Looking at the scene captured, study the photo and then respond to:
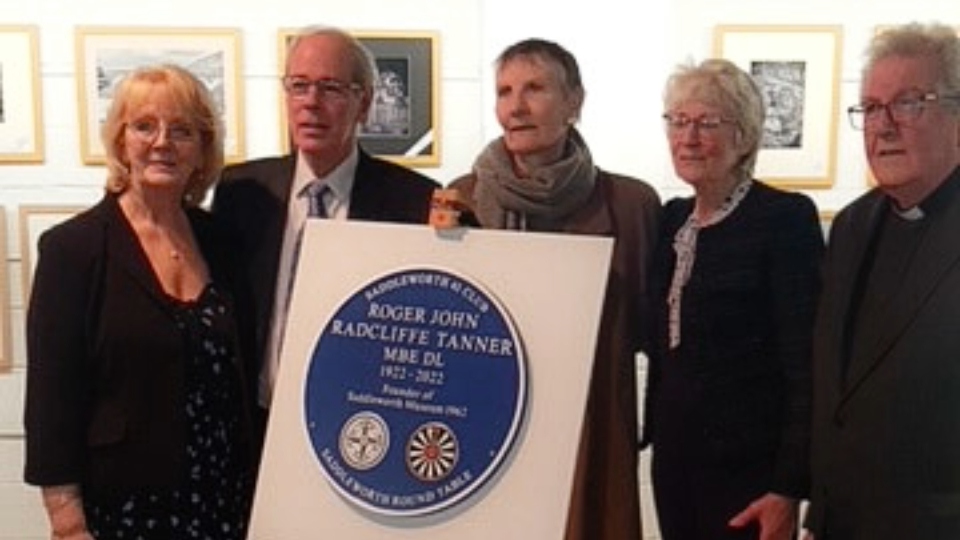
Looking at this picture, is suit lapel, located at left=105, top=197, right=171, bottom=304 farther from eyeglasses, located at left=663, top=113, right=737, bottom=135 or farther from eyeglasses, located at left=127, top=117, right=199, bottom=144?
eyeglasses, located at left=663, top=113, right=737, bottom=135

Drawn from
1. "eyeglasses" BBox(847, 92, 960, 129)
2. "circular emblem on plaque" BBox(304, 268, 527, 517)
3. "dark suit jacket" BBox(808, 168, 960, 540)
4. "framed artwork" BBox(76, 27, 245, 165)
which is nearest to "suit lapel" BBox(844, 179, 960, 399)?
"dark suit jacket" BBox(808, 168, 960, 540)

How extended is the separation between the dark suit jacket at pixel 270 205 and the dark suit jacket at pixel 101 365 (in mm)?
228

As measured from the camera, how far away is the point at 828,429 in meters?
1.83

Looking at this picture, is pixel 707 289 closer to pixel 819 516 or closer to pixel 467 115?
pixel 819 516

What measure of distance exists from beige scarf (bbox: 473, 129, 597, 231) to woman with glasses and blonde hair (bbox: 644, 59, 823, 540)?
0.20 metres

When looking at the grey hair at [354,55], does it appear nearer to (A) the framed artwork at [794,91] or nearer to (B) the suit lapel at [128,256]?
(B) the suit lapel at [128,256]

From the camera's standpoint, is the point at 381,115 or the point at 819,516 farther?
the point at 381,115

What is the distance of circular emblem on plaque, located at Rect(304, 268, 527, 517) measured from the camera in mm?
1622

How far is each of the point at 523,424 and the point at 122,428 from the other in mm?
760

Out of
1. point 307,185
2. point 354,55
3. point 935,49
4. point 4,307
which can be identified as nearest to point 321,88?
point 354,55

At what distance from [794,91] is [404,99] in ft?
3.62

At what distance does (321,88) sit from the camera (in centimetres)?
203

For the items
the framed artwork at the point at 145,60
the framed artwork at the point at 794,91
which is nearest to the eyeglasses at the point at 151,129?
the framed artwork at the point at 145,60

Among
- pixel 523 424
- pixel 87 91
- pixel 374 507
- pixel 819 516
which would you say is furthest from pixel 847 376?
pixel 87 91
